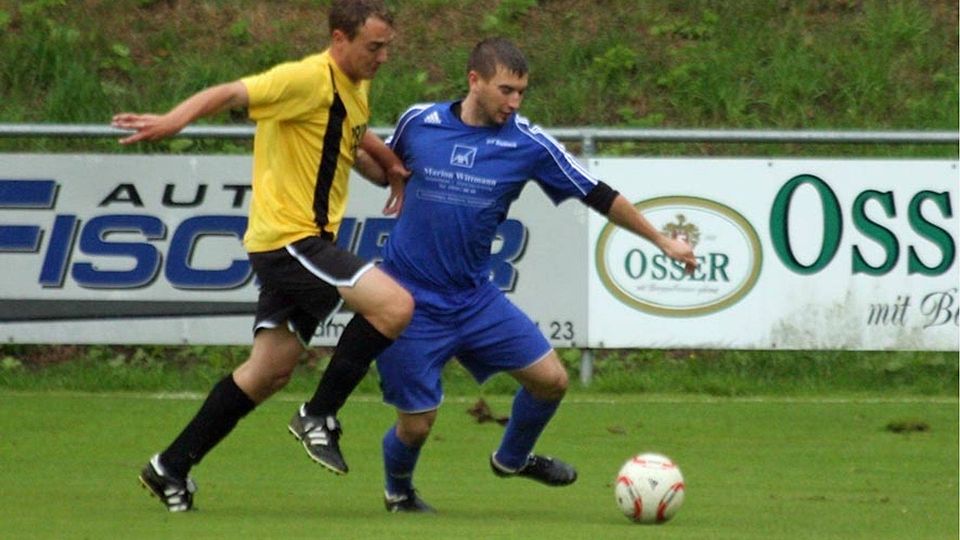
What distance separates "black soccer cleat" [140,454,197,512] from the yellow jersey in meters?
0.97

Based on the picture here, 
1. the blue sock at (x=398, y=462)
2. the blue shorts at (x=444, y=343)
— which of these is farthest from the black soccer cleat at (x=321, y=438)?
the blue sock at (x=398, y=462)

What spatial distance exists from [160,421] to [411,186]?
3.86 meters

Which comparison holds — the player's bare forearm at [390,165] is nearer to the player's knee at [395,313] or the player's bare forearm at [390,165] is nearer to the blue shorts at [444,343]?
the blue shorts at [444,343]

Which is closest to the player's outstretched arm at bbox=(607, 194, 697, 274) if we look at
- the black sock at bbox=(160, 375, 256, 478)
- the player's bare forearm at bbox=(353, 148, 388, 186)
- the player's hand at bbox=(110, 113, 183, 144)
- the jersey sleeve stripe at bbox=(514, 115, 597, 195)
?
the jersey sleeve stripe at bbox=(514, 115, 597, 195)

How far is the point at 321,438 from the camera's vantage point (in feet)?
24.2

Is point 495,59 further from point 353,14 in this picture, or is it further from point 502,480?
point 502,480

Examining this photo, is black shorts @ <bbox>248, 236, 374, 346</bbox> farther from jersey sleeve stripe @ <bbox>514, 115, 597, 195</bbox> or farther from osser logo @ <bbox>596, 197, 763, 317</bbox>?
osser logo @ <bbox>596, 197, 763, 317</bbox>

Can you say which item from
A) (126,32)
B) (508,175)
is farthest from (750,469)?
(126,32)

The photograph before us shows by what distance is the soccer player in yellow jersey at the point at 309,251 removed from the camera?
292 inches

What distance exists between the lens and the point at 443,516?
7.86 meters

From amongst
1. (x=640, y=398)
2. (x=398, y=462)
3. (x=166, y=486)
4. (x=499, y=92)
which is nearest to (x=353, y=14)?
(x=499, y=92)

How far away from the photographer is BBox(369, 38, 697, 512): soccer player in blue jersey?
7.73m

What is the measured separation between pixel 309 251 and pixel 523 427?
1282mm

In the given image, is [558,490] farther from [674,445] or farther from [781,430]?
[781,430]
